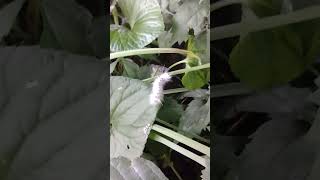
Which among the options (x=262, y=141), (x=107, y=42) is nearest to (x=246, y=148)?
(x=262, y=141)

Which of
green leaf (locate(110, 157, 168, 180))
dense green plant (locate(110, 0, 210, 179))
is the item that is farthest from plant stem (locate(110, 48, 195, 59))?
green leaf (locate(110, 157, 168, 180))

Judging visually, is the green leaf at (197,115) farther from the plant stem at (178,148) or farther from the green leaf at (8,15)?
the green leaf at (8,15)

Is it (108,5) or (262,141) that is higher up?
(108,5)

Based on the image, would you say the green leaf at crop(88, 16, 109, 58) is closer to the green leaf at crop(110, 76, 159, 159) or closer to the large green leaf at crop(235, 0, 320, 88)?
the green leaf at crop(110, 76, 159, 159)

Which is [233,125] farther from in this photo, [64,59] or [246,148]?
[64,59]

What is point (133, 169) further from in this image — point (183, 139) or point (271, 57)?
point (271, 57)

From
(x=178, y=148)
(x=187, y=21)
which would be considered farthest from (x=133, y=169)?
(x=187, y=21)

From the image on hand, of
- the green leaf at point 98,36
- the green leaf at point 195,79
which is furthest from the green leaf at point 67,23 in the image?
the green leaf at point 195,79
